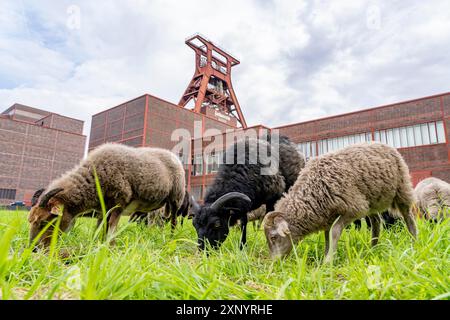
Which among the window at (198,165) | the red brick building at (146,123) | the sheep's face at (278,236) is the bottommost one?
the sheep's face at (278,236)

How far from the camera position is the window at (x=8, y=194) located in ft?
124

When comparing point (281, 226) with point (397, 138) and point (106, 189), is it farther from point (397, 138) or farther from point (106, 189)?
point (397, 138)

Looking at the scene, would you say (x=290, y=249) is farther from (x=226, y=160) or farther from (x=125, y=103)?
(x=125, y=103)

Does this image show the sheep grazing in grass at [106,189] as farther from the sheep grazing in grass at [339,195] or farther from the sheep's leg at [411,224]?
the sheep's leg at [411,224]

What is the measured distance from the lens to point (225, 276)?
2227 mm

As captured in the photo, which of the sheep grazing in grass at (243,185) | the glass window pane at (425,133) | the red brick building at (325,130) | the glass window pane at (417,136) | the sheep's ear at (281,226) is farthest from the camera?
the glass window pane at (417,136)

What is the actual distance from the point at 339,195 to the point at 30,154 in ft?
161

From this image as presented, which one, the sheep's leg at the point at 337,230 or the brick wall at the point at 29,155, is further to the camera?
the brick wall at the point at 29,155

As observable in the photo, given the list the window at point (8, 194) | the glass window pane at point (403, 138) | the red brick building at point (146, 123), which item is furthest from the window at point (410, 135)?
the window at point (8, 194)

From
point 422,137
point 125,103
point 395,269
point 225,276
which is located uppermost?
point 125,103

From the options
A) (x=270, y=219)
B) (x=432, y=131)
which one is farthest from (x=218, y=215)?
(x=432, y=131)

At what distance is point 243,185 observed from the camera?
4.60m

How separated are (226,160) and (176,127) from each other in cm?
2822
